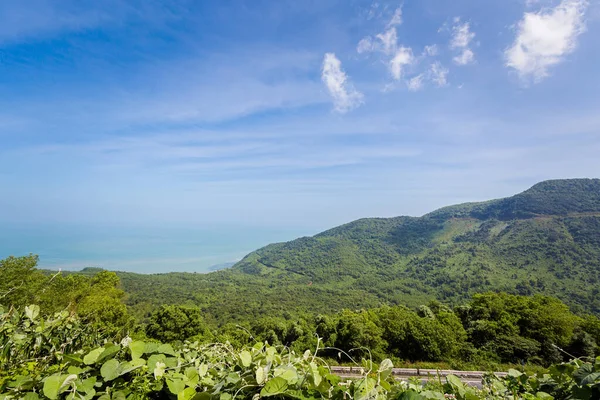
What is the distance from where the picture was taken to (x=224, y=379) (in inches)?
53.9

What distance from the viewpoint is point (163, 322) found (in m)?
24.3

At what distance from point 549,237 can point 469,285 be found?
174 feet

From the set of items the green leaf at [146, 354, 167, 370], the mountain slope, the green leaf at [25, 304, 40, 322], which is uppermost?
the green leaf at [25, 304, 40, 322]

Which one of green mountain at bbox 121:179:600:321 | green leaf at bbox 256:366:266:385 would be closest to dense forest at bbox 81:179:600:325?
green mountain at bbox 121:179:600:321

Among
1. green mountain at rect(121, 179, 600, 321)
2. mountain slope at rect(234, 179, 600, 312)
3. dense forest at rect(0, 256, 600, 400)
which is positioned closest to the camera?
dense forest at rect(0, 256, 600, 400)

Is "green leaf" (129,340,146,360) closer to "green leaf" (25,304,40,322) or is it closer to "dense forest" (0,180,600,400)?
"dense forest" (0,180,600,400)

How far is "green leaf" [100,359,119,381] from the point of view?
1.26 metres

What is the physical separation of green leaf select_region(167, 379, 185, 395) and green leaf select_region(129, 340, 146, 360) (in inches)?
9.1

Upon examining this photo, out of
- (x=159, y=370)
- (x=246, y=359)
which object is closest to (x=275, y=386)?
(x=246, y=359)

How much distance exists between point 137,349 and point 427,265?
458 ft

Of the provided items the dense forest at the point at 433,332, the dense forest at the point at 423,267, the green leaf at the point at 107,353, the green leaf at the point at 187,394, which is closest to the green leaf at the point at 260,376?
the green leaf at the point at 187,394

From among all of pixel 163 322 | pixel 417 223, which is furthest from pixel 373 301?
pixel 417 223

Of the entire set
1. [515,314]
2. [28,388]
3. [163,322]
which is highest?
[28,388]

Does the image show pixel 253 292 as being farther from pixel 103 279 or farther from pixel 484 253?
pixel 484 253
